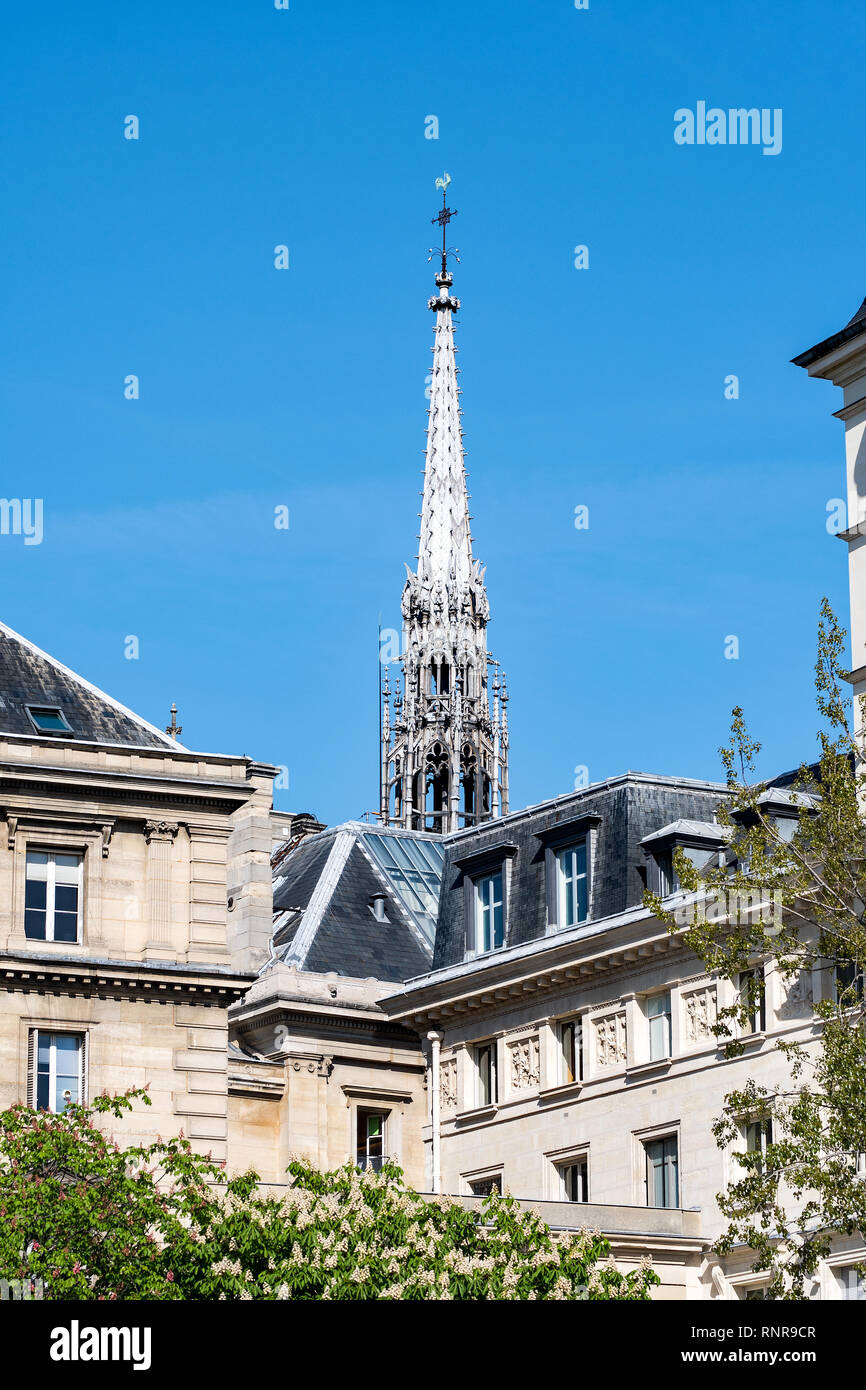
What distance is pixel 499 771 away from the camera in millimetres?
113688

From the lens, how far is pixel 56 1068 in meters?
57.9

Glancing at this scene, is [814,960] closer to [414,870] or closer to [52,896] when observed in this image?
[52,896]

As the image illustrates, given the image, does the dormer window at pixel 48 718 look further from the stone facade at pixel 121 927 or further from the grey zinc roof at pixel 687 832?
the grey zinc roof at pixel 687 832

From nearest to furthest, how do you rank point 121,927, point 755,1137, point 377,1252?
point 377,1252 → point 121,927 → point 755,1137

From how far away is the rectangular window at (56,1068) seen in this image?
57406 mm

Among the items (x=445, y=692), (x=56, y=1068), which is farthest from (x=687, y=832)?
(x=445, y=692)

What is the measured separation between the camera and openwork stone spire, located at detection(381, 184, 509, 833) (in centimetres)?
11219

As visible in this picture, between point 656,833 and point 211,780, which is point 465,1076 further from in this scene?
point 211,780

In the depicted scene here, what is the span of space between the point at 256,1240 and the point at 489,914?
88.9 feet
